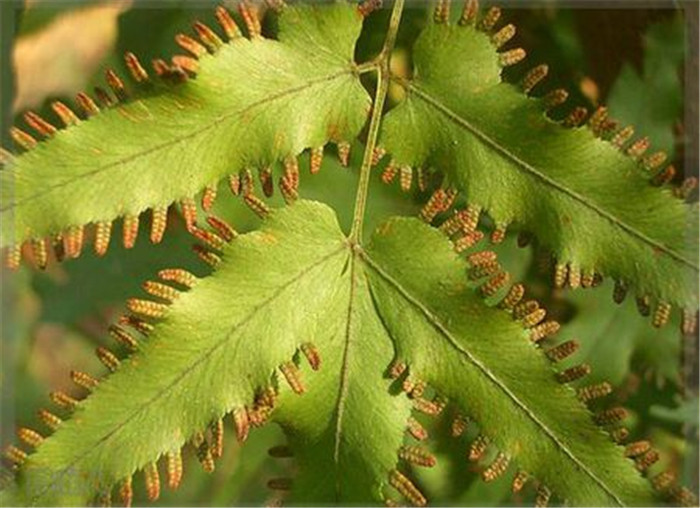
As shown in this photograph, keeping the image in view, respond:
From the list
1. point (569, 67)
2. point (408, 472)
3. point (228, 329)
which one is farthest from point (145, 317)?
point (569, 67)

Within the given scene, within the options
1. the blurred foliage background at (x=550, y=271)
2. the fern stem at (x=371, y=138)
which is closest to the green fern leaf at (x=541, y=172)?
the fern stem at (x=371, y=138)

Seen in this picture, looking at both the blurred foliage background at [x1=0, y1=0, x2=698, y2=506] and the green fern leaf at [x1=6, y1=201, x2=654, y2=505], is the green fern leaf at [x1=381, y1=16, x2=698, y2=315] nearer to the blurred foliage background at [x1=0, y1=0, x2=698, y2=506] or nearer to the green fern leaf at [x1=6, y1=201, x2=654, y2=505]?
the green fern leaf at [x1=6, y1=201, x2=654, y2=505]

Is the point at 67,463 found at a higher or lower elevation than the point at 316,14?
lower

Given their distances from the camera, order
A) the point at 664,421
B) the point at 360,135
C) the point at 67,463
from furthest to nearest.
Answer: the point at 664,421 < the point at 360,135 < the point at 67,463

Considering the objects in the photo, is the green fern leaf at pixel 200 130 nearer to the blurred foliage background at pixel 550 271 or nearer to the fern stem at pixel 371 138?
the fern stem at pixel 371 138

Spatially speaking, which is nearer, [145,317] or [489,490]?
[145,317]

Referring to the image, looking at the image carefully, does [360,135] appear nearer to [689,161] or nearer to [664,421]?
[689,161]

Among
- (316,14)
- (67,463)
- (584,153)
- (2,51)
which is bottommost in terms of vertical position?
(67,463)

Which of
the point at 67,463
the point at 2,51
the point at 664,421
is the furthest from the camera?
the point at 664,421
